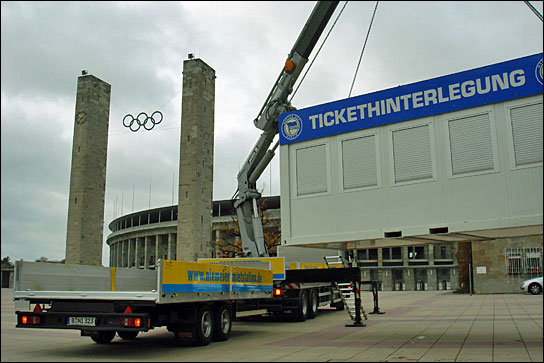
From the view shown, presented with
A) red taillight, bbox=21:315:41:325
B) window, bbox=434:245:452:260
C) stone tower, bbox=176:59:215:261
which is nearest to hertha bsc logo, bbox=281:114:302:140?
red taillight, bbox=21:315:41:325

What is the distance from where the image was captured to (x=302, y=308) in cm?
1673

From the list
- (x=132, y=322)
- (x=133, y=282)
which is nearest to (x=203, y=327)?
(x=132, y=322)

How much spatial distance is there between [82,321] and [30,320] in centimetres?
113

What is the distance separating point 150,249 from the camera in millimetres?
88000

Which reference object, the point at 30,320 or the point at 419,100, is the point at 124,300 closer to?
the point at 30,320

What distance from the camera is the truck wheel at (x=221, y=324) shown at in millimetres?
11375

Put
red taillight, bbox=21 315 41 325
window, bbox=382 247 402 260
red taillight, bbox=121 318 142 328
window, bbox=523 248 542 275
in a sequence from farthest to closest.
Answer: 1. window, bbox=382 247 402 260
2. window, bbox=523 248 542 275
3. red taillight, bbox=21 315 41 325
4. red taillight, bbox=121 318 142 328

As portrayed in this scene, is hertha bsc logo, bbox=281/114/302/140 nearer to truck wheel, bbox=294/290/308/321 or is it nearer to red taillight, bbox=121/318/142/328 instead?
red taillight, bbox=121/318/142/328

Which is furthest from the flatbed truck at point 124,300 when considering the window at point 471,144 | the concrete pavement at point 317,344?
the window at point 471,144

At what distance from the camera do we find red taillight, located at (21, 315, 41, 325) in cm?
981

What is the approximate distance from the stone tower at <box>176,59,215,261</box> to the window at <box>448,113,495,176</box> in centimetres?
2964

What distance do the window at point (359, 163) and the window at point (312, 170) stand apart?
1.67 ft

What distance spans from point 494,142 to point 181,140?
1325 inches

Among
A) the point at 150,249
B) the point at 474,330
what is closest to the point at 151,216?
the point at 150,249
